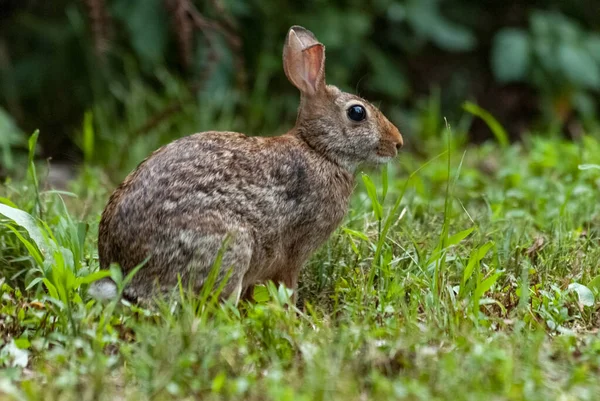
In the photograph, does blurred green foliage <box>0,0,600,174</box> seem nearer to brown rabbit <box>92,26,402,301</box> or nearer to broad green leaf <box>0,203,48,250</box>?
brown rabbit <box>92,26,402,301</box>

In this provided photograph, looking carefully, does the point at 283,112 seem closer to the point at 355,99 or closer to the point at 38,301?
the point at 355,99

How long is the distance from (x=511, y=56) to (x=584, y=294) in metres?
4.55

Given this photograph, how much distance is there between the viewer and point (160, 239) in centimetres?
397

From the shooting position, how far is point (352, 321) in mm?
3699

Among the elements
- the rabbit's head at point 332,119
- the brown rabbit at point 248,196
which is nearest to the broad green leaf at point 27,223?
the brown rabbit at point 248,196

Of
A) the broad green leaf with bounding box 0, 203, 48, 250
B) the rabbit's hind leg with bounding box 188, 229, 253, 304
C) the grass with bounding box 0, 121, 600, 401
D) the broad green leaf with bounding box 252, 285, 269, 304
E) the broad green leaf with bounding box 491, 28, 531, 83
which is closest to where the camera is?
the grass with bounding box 0, 121, 600, 401

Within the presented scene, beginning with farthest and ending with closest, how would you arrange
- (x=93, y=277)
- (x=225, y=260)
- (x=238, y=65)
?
(x=238, y=65)
(x=225, y=260)
(x=93, y=277)

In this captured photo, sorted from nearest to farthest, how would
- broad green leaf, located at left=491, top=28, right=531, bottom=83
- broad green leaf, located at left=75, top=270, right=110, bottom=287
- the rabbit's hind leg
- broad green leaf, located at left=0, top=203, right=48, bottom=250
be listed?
broad green leaf, located at left=75, top=270, right=110, bottom=287 → the rabbit's hind leg → broad green leaf, located at left=0, top=203, right=48, bottom=250 → broad green leaf, located at left=491, top=28, right=531, bottom=83

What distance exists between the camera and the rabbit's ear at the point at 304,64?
482 centimetres

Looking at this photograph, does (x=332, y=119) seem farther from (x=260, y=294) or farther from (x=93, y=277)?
(x=93, y=277)

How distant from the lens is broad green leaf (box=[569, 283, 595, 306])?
4016mm

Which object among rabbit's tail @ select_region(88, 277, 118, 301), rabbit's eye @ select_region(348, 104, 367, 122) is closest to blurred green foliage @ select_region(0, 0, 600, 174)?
rabbit's eye @ select_region(348, 104, 367, 122)

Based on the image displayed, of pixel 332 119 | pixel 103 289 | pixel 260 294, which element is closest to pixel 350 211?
pixel 332 119

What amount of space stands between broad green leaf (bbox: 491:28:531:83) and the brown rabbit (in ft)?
11.7
